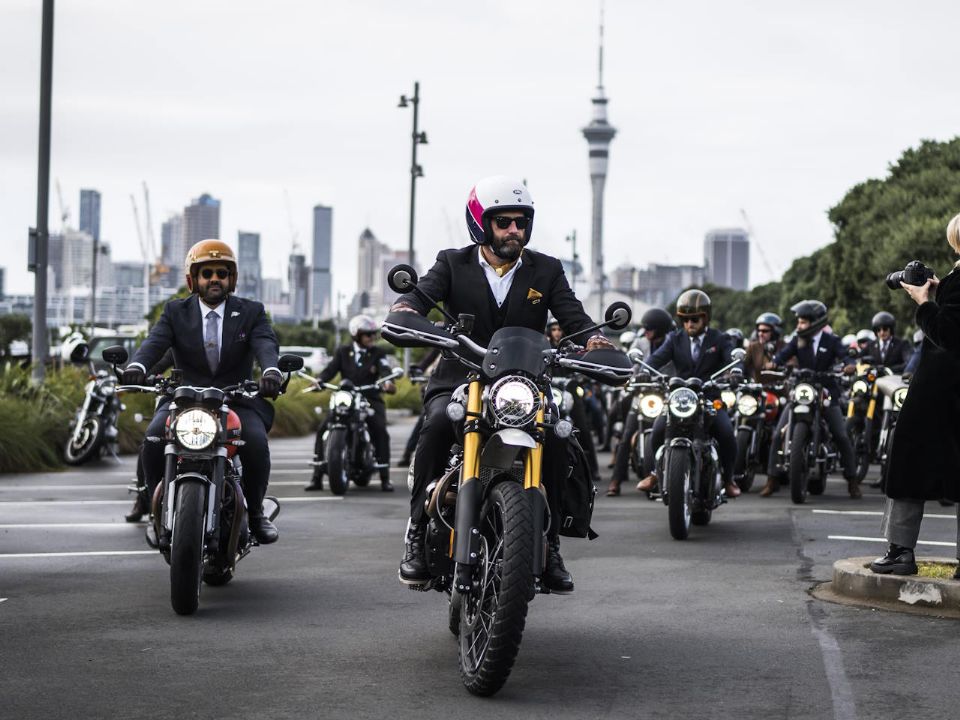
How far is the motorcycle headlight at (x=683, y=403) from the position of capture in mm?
11938

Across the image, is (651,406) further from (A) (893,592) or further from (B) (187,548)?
(B) (187,548)

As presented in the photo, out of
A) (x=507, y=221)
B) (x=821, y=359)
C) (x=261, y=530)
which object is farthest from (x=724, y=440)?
(x=507, y=221)

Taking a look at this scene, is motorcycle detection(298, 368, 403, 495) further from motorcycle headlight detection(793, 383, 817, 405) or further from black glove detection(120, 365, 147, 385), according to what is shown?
black glove detection(120, 365, 147, 385)

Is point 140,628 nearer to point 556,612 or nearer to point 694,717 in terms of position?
point 556,612

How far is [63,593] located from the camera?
8.72m

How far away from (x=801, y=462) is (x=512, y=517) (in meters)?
9.19

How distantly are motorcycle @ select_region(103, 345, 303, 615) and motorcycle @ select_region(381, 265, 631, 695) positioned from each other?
5.26 ft

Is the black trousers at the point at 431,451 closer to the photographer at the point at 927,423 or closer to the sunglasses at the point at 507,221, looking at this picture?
the sunglasses at the point at 507,221

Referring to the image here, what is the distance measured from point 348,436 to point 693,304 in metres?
4.62

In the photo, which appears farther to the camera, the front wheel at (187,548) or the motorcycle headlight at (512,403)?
the front wheel at (187,548)

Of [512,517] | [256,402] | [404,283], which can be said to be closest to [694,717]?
[512,517]

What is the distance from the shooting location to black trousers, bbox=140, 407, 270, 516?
843 cm

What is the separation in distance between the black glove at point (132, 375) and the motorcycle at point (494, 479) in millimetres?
2158

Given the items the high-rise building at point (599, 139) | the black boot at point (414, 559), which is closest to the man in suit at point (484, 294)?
the black boot at point (414, 559)
